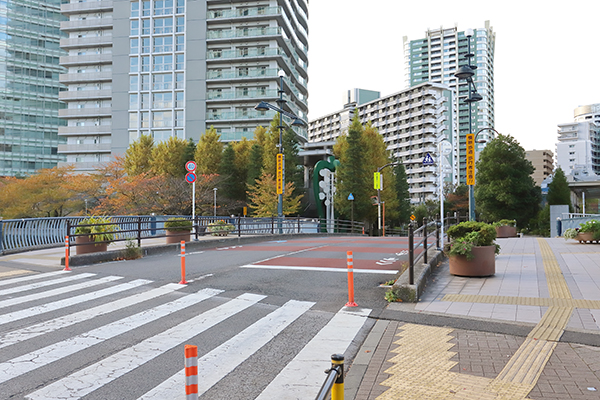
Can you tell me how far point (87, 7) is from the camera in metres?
75.6

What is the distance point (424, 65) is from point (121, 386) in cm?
16128

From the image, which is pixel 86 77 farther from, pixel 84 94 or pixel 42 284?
pixel 42 284

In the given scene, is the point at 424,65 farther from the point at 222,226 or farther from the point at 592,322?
the point at 592,322

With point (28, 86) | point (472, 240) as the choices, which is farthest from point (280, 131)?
point (28, 86)

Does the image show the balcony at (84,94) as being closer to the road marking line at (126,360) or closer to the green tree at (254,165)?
the green tree at (254,165)

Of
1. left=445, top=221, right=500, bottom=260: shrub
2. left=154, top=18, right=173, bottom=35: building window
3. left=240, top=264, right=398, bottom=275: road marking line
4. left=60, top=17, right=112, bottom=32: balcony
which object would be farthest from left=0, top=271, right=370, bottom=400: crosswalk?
left=60, top=17, right=112, bottom=32: balcony

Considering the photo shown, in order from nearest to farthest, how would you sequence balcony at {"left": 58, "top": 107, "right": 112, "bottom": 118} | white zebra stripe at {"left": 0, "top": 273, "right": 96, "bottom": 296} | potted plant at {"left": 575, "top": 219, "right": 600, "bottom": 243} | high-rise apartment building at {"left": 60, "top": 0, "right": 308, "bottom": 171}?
white zebra stripe at {"left": 0, "top": 273, "right": 96, "bottom": 296} → potted plant at {"left": 575, "top": 219, "right": 600, "bottom": 243} → high-rise apartment building at {"left": 60, "top": 0, "right": 308, "bottom": 171} → balcony at {"left": 58, "top": 107, "right": 112, "bottom": 118}

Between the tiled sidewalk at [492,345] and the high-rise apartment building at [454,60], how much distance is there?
13510 cm

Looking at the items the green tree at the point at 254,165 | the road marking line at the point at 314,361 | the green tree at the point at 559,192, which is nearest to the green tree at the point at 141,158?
the green tree at the point at 254,165

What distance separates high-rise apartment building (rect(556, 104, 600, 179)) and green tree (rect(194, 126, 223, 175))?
105m

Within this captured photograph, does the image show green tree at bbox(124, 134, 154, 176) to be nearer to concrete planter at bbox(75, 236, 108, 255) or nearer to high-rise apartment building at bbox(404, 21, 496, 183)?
concrete planter at bbox(75, 236, 108, 255)

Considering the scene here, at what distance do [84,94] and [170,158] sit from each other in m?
28.9

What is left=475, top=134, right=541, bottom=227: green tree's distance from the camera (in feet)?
143

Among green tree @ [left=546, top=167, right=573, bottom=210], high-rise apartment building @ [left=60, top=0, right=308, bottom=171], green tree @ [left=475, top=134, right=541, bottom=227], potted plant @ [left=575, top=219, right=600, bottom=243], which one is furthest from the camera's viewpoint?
high-rise apartment building @ [left=60, top=0, right=308, bottom=171]
